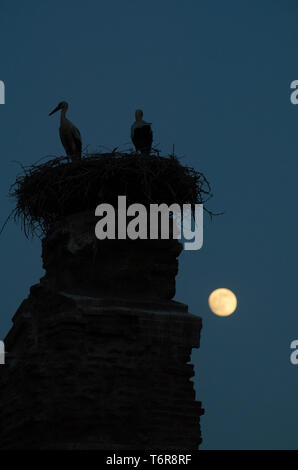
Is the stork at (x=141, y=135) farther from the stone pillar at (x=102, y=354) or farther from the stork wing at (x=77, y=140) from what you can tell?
the stone pillar at (x=102, y=354)

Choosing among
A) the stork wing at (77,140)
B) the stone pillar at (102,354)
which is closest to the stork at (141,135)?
the stork wing at (77,140)

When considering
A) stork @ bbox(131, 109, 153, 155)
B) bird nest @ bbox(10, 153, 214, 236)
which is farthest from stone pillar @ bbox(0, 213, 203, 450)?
stork @ bbox(131, 109, 153, 155)

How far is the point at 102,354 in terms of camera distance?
812 cm

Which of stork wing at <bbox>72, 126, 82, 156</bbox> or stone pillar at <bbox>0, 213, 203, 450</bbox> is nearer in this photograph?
stone pillar at <bbox>0, 213, 203, 450</bbox>

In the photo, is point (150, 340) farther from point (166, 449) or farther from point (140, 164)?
point (140, 164)

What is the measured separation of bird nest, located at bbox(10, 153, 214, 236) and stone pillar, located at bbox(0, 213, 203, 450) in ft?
1.04

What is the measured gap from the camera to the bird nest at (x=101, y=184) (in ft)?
28.8

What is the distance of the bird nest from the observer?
28.8 ft

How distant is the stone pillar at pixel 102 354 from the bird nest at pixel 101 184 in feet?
1.04

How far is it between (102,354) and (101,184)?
6.01ft

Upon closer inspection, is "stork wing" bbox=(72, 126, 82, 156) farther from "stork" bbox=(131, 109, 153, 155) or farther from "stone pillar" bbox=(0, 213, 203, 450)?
"stone pillar" bbox=(0, 213, 203, 450)

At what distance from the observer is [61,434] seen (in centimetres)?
780
